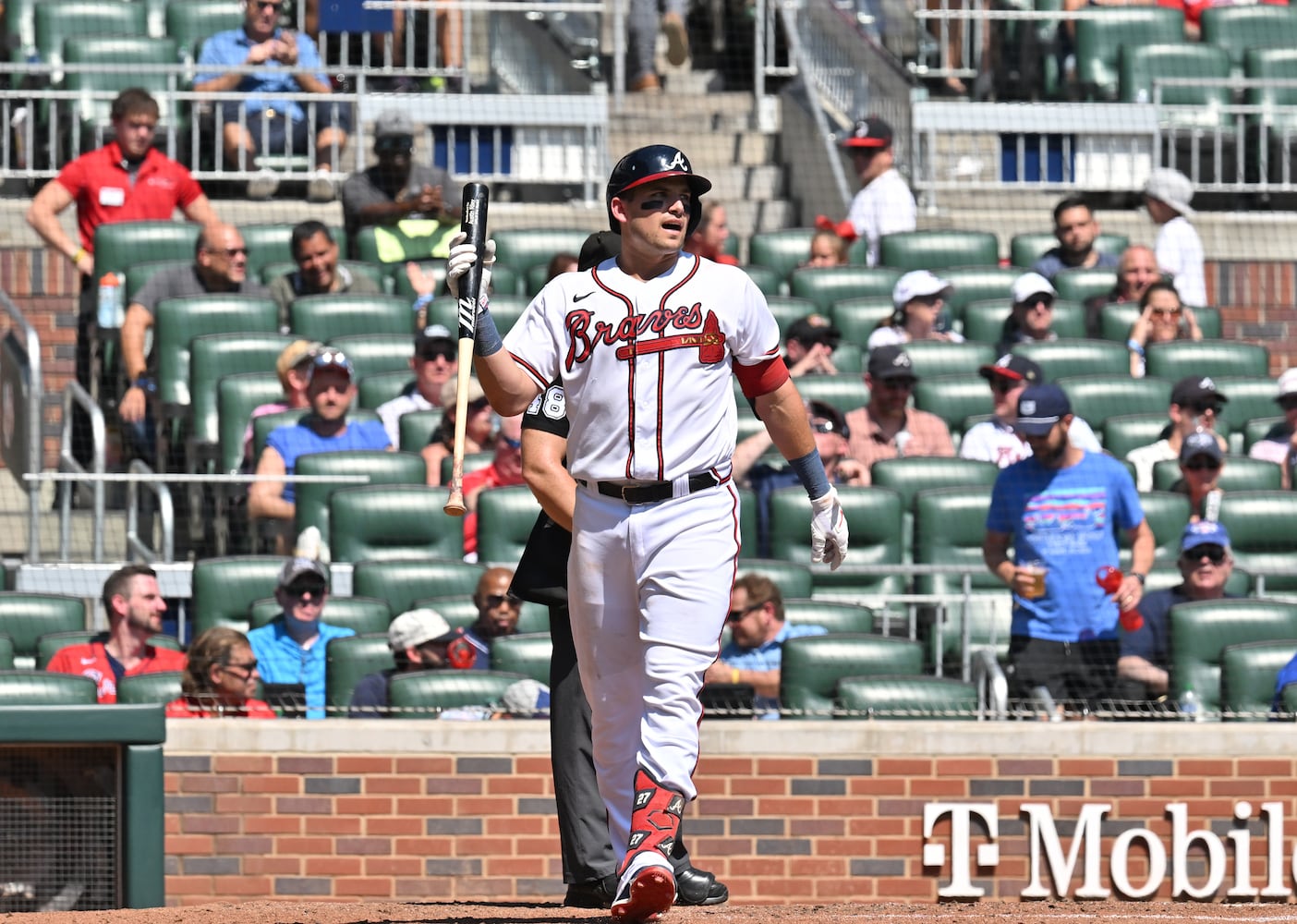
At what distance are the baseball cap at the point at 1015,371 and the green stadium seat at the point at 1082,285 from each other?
2028mm

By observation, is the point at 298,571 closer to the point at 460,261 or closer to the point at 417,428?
the point at 417,428

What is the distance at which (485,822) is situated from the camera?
7621mm

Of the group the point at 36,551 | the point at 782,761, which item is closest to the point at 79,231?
the point at 36,551

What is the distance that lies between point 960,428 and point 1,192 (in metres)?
5.35

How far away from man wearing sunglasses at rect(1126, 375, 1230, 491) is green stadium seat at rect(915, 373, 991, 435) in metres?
0.71

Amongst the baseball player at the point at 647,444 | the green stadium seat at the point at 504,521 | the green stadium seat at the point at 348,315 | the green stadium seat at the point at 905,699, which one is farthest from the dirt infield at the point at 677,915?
the green stadium seat at the point at 348,315

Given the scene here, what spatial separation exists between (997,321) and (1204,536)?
266 cm

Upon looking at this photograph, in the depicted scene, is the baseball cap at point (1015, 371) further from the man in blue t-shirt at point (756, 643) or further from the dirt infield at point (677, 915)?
the dirt infield at point (677, 915)

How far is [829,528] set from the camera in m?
5.27

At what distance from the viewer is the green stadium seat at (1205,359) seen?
10.4 meters

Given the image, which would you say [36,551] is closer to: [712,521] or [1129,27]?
[712,521]

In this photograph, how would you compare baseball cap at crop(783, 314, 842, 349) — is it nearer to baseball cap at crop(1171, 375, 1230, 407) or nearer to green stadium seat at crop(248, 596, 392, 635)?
baseball cap at crop(1171, 375, 1230, 407)

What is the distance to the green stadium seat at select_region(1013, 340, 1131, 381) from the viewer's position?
10.2m

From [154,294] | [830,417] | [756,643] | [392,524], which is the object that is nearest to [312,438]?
[392,524]
